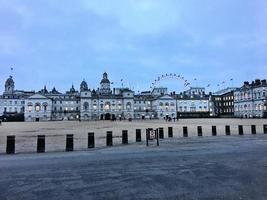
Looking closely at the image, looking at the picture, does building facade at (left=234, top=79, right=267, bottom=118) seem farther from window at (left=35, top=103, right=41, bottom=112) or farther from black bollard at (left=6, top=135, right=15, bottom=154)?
black bollard at (left=6, top=135, right=15, bottom=154)

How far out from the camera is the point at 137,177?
755 cm

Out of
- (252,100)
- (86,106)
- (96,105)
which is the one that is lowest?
(86,106)

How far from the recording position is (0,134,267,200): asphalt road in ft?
19.5

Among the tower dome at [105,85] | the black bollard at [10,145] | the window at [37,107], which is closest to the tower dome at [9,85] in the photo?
the window at [37,107]

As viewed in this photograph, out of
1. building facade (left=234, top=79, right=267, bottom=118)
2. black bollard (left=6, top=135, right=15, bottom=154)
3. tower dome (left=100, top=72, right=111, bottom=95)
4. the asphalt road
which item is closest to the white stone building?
tower dome (left=100, top=72, right=111, bottom=95)

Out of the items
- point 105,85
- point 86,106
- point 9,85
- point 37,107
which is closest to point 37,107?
point 37,107

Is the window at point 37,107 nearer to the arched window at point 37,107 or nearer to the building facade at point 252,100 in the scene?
the arched window at point 37,107

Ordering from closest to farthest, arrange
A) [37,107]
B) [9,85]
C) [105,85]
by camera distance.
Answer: [37,107] → [9,85] → [105,85]

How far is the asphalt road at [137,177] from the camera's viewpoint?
5.96 meters

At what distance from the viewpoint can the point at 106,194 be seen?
5984 millimetres

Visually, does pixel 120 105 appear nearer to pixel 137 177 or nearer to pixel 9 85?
pixel 9 85

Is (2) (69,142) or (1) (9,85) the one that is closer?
(2) (69,142)

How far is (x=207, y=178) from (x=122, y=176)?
2.28 meters

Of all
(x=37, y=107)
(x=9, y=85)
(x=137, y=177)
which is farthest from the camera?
(x=9, y=85)
